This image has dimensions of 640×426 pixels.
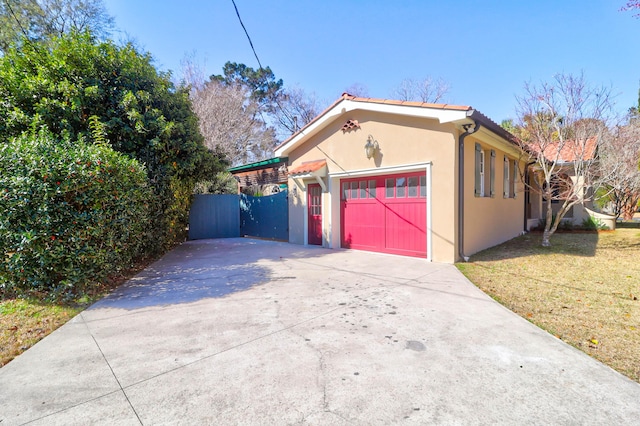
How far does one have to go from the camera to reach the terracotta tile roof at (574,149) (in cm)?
765

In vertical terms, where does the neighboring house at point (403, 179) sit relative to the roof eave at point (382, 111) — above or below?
A: below

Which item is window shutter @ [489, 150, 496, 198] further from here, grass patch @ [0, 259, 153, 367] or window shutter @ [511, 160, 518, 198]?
grass patch @ [0, 259, 153, 367]

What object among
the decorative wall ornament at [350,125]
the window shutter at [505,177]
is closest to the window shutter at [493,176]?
the window shutter at [505,177]

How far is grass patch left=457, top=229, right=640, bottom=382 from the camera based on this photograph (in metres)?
3.01

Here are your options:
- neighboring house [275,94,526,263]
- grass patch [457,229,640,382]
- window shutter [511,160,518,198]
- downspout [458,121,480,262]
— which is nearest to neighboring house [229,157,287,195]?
neighboring house [275,94,526,263]

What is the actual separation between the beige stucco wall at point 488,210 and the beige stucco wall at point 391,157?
2.22ft

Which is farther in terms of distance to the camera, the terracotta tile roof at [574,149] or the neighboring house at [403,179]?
the terracotta tile roof at [574,149]

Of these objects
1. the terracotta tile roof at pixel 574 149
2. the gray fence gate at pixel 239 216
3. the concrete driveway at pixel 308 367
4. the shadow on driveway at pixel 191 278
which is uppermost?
the terracotta tile roof at pixel 574 149

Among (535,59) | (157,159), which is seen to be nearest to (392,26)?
(535,59)

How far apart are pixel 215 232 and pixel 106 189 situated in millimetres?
8081

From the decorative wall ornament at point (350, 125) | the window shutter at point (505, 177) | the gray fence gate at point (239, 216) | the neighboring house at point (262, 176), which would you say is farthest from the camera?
the neighboring house at point (262, 176)

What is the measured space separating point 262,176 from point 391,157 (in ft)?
27.5

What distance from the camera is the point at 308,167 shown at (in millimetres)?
9078

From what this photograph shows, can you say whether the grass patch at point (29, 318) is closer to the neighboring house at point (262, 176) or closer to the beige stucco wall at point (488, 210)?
the beige stucco wall at point (488, 210)
